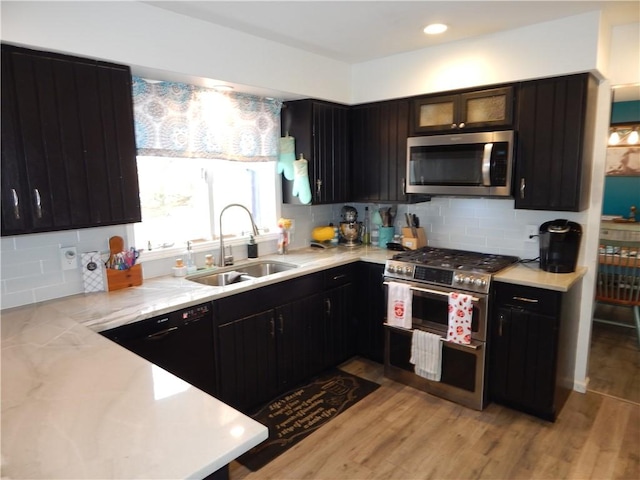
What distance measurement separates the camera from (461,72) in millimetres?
2996

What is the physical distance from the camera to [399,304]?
3.03m

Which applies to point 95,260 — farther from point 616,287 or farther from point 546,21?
point 616,287

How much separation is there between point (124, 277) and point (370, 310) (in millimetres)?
1829

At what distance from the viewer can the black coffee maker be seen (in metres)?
2.70

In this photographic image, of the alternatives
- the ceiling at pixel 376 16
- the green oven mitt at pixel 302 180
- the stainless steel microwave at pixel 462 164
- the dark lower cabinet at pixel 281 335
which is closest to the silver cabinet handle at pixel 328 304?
the dark lower cabinet at pixel 281 335

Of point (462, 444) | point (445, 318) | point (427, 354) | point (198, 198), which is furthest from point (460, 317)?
point (198, 198)

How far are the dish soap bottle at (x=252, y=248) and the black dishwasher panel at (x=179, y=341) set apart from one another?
3.16 ft

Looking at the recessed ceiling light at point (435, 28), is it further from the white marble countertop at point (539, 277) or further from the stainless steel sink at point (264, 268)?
the stainless steel sink at point (264, 268)

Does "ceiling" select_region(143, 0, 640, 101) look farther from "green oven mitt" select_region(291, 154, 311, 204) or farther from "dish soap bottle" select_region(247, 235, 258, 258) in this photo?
"dish soap bottle" select_region(247, 235, 258, 258)

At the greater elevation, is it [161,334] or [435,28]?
[435,28]

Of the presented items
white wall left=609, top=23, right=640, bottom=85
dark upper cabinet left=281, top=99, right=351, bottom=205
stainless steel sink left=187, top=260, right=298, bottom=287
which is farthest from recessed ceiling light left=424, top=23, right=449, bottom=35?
stainless steel sink left=187, top=260, right=298, bottom=287

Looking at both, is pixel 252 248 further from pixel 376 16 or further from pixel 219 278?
pixel 376 16

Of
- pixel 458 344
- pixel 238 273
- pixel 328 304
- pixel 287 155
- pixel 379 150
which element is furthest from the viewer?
pixel 379 150

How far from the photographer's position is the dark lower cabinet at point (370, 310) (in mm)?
3316
